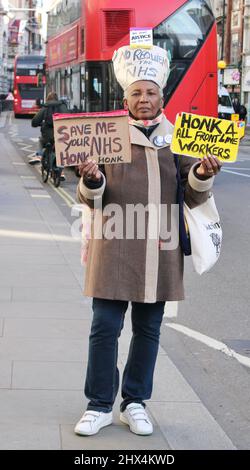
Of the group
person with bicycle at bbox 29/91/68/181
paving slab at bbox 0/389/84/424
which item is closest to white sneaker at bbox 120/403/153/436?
paving slab at bbox 0/389/84/424

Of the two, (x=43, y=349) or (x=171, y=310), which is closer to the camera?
(x=43, y=349)

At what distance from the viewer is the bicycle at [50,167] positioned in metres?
17.3

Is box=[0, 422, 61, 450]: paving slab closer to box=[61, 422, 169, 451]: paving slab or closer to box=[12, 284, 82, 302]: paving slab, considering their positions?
box=[61, 422, 169, 451]: paving slab

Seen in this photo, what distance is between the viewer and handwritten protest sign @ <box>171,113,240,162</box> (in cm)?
417

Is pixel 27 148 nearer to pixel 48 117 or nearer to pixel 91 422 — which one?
pixel 48 117

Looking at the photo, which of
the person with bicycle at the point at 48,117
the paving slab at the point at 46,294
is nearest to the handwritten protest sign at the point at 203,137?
the paving slab at the point at 46,294

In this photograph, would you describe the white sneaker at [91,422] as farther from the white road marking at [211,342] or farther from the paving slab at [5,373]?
the white road marking at [211,342]

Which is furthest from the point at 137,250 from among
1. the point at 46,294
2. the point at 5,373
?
the point at 46,294

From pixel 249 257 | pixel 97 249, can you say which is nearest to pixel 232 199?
pixel 249 257

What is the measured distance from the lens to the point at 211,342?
652cm

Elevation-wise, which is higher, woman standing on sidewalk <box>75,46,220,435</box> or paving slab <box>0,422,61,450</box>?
woman standing on sidewalk <box>75,46,220,435</box>

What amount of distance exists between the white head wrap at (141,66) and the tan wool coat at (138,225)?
0.24 m

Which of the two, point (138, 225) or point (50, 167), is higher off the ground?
point (138, 225)

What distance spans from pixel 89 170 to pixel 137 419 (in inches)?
50.1
